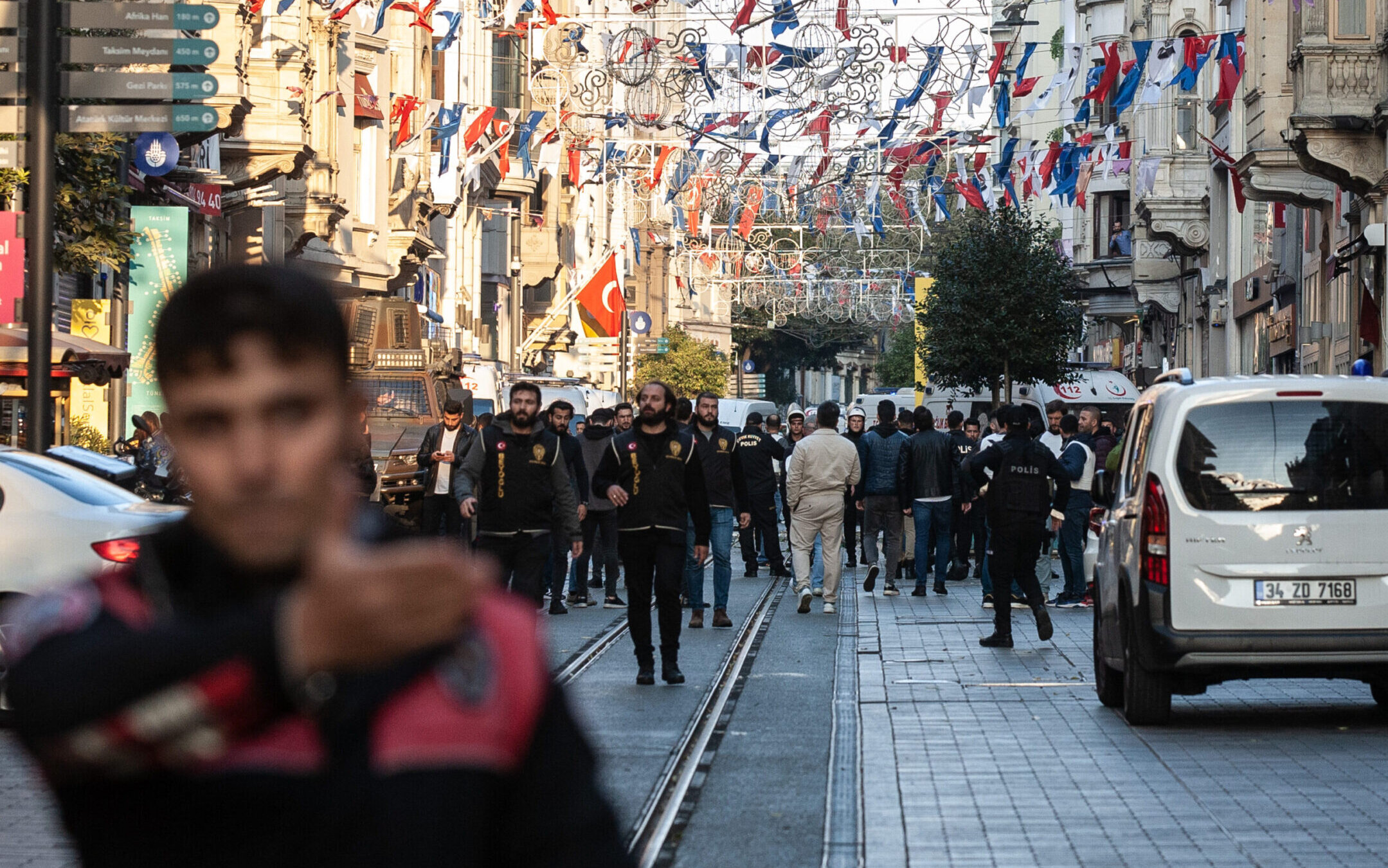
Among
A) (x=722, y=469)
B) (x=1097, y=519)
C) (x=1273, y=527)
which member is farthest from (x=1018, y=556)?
(x=722, y=469)

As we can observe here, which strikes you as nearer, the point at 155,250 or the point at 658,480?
the point at 658,480

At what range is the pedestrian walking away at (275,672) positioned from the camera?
1.46m

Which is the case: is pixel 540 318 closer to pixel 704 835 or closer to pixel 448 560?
pixel 704 835

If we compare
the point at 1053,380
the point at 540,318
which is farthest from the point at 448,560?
the point at 540,318

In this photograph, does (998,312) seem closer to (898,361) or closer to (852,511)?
(852,511)

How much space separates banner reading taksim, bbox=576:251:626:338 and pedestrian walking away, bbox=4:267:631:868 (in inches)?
1974

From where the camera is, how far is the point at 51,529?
406 inches

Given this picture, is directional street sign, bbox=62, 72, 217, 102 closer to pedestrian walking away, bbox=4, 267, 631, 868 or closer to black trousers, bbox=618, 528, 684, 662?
black trousers, bbox=618, 528, 684, 662

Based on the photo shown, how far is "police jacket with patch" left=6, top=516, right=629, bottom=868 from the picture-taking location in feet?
4.84

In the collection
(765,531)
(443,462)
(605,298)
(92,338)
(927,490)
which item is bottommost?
(765,531)

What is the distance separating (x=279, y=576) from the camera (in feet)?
4.97

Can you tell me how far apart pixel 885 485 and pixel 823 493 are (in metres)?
2.77

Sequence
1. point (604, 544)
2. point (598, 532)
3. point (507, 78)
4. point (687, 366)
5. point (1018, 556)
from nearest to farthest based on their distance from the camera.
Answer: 1. point (1018, 556)
2. point (604, 544)
3. point (598, 532)
4. point (507, 78)
5. point (687, 366)

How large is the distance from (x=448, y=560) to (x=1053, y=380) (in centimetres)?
4945
